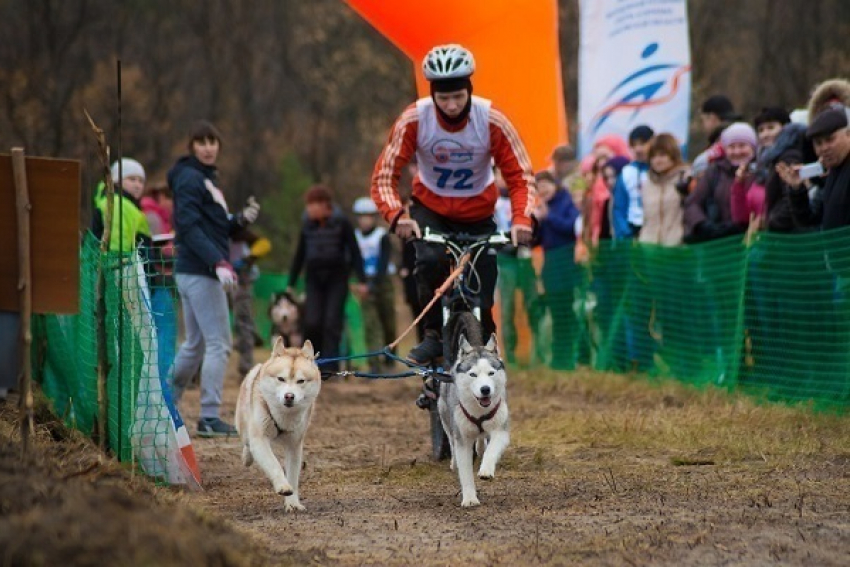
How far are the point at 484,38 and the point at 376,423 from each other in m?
4.73

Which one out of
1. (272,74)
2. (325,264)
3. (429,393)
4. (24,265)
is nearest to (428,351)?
(429,393)

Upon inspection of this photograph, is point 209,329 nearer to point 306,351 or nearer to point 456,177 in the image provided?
point 456,177

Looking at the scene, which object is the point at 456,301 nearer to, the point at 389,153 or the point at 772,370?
the point at 389,153

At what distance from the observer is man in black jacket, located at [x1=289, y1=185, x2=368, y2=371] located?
1669 cm

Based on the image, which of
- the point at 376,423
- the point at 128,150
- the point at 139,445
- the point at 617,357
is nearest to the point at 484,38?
the point at 617,357

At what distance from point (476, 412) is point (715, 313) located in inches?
204

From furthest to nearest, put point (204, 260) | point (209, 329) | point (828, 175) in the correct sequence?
point (209, 329) → point (204, 260) → point (828, 175)

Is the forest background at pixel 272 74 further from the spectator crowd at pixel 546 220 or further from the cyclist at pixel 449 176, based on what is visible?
the cyclist at pixel 449 176

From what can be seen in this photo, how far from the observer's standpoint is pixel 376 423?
40.1ft

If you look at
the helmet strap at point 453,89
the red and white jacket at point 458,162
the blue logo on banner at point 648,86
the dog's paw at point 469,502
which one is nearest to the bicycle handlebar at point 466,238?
the red and white jacket at point 458,162

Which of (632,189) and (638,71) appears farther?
(638,71)

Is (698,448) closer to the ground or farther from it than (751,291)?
closer to the ground

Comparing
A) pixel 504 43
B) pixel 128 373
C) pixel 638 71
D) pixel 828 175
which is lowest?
pixel 128 373

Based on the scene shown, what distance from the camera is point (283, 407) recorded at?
25.2 ft
